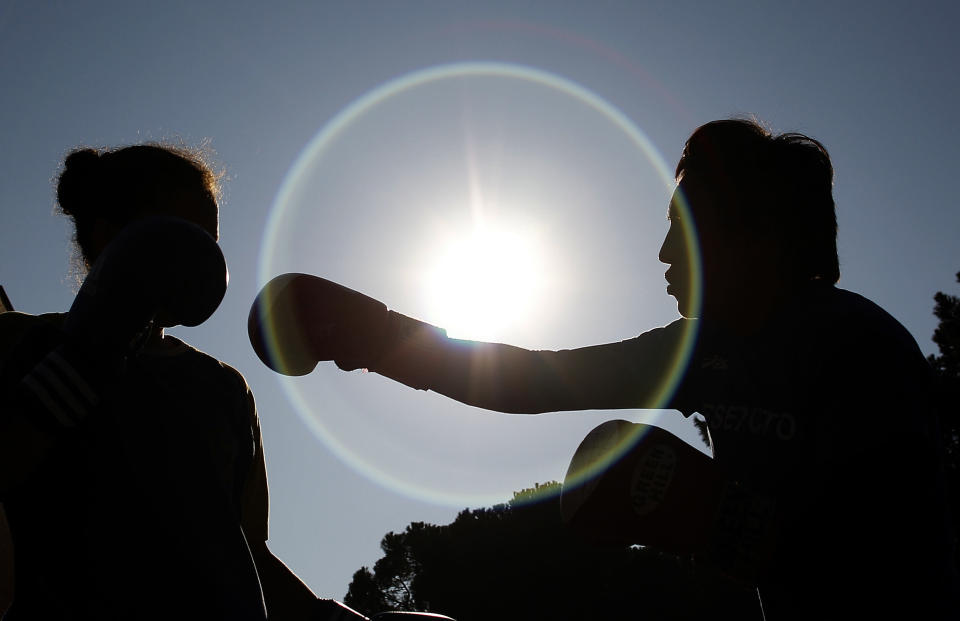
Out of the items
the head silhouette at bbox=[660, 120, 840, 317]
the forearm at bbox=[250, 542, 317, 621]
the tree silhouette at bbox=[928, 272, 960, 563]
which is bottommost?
the forearm at bbox=[250, 542, 317, 621]

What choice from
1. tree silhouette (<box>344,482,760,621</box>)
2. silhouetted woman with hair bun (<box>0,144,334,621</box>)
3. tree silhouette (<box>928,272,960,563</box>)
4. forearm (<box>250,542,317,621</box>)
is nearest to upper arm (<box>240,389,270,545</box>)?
forearm (<box>250,542,317,621</box>)

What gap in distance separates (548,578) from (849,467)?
31782mm

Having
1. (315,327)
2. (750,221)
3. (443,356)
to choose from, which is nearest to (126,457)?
(315,327)

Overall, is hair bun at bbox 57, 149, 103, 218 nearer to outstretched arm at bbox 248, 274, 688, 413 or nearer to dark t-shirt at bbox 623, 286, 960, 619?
outstretched arm at bbox 248, 274, 688, 413

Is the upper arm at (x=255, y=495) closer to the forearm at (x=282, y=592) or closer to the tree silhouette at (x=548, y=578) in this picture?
the forearm at (x=282, y=592)

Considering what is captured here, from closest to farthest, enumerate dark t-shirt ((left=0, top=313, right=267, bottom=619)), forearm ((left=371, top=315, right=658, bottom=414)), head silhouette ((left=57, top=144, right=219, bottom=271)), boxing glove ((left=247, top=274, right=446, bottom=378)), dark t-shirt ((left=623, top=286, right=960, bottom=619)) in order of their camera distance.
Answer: dark t-shirt ((left=623, top=286, right=960, bottom=619))
dark t-shirt ((left=0, top=313, right=267, bottom=619))
boxing glove ((left=247, top=274, right=446, bottom=378))
forearm ((left=371, top=315, right=658, bottom=414))
head silhouette ((left=57, top=144, right=219, bottom=271))

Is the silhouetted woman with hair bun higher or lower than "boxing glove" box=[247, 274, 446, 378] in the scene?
lower

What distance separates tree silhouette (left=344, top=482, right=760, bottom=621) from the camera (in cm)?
2980

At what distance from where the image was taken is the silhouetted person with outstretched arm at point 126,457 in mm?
1683

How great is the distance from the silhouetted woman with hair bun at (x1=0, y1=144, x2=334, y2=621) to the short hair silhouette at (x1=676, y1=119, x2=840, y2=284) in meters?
1.86

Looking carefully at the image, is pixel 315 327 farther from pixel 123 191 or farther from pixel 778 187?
pixel 778 187

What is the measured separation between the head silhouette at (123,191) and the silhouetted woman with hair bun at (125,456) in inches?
2.1

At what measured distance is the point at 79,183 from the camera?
261 cm

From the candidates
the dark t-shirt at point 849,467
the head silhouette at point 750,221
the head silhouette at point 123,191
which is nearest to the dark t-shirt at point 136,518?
the head silhouette at point 123,191
